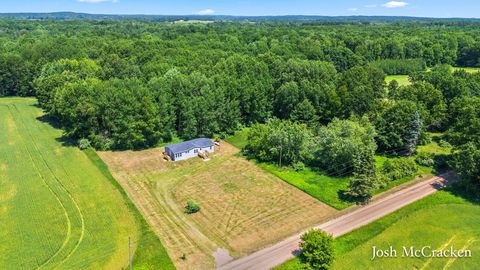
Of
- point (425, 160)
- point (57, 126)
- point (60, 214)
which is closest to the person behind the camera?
point (60, 214)

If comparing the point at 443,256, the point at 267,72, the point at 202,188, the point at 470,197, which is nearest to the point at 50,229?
the point at 202,188

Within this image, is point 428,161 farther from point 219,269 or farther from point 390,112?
point 219,269

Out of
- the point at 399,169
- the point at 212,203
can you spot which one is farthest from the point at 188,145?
the point at 399,169

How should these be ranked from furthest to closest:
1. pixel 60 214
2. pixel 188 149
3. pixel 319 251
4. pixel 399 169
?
pixel 188 149 → pixel 399 169 → pixel 60 214 → pixel 319 251

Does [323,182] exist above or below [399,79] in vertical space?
below

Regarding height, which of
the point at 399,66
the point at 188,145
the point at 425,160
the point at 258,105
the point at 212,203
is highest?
the point at 399,66

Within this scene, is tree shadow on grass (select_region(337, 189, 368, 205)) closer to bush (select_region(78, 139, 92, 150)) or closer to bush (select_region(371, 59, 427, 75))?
bush (select_region(78, 139, 92, 150))

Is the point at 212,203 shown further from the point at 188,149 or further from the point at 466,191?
the point at 466,191

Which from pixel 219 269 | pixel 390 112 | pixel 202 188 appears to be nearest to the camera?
pixel 219 269
